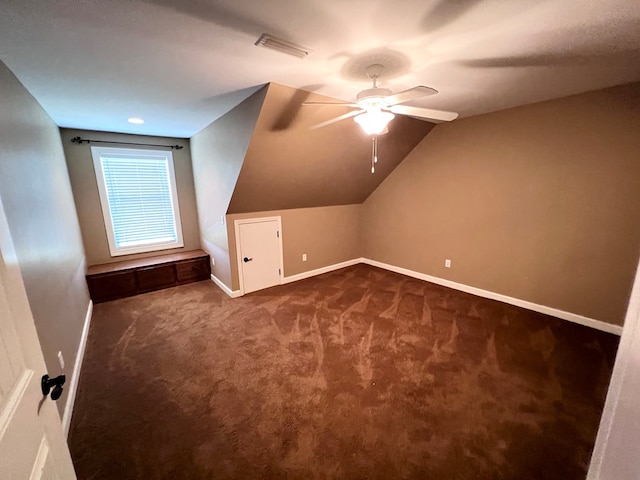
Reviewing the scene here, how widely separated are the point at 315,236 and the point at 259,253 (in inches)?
43.9

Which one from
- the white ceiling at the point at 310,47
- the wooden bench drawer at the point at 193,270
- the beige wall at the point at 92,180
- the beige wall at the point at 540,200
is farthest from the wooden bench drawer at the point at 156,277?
the beige wall at the point at 540,200

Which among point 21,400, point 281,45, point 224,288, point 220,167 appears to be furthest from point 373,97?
point 224,288

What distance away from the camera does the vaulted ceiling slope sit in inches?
104

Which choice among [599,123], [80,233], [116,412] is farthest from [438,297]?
[80,233]

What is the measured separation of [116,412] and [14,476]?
5.59 ft

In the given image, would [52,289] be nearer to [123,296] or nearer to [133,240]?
[123,296]

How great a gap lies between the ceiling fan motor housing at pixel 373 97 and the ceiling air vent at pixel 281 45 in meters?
0.47

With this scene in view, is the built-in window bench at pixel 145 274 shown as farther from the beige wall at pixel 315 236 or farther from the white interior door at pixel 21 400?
the white interior door at pixel 21 400

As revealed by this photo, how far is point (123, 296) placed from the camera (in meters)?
→ 3.86

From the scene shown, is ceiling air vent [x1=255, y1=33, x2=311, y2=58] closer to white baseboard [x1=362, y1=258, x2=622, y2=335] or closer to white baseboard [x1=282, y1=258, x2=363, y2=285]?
white baseboard [x1=282, y1=258, x2=363, y2=285]

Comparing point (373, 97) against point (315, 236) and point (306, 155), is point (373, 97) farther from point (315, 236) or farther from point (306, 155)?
point (315, 236)

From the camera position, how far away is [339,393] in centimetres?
208

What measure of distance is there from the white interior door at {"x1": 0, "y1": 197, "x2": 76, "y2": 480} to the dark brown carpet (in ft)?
3.12

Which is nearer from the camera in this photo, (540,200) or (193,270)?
(540,200)
